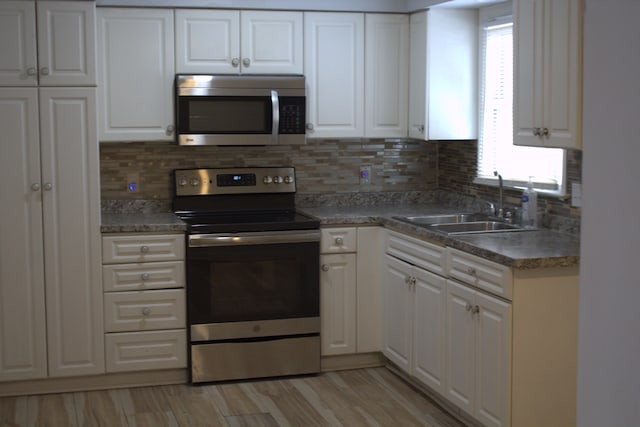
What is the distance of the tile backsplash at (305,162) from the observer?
16.5 feet

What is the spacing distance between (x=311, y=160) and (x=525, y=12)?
203 cm

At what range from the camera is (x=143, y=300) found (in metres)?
4.57

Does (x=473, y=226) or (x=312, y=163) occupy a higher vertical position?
(x=312, y=163)

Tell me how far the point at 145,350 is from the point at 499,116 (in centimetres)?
239

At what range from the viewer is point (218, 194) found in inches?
201

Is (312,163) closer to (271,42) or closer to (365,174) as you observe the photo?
(365,174)

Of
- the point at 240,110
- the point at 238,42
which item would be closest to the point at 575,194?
the point at 240,110

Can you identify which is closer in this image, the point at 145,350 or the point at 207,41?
the point at 145,350

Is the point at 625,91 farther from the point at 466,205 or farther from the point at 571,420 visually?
the point at 466,205

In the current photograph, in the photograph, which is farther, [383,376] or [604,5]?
[383,376]

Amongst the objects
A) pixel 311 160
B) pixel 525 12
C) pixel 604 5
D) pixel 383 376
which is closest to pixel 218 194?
pixel 311 160

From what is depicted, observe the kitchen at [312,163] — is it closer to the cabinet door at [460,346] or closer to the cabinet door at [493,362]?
the cabinet door at [460,346]

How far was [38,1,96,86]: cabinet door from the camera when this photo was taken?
435 cm

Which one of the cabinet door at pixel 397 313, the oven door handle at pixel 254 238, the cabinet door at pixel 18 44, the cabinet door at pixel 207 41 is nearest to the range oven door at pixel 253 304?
the oven door handle at pixel 254 238
